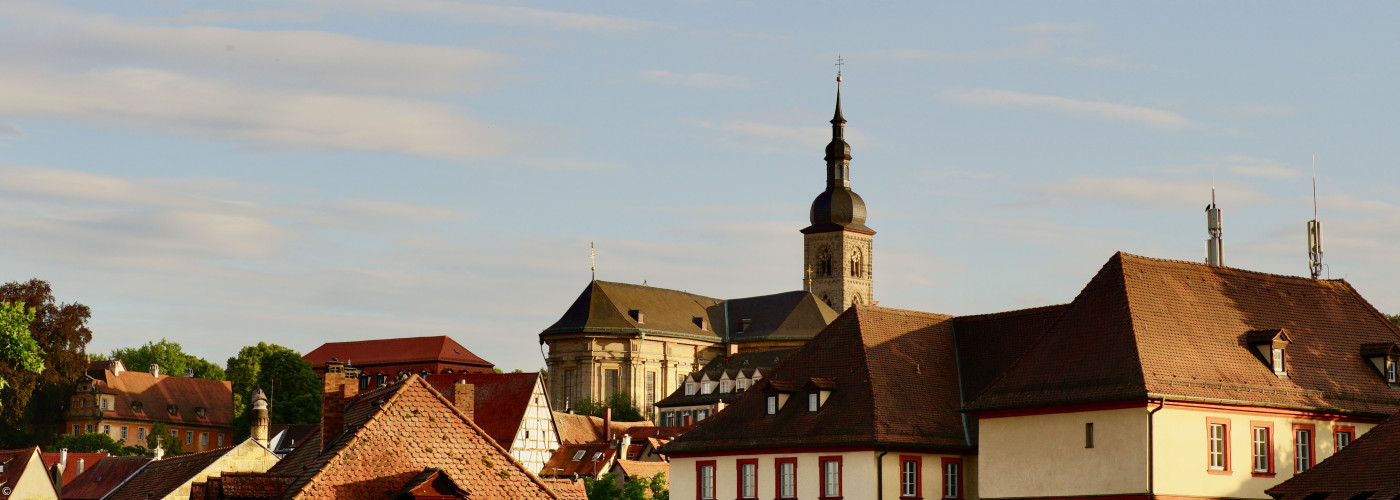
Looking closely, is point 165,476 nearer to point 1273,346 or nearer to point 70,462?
point 1273,346

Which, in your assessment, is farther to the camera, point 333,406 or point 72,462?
point 72,462

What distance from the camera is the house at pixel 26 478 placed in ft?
250

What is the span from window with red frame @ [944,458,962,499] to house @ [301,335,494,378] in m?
128

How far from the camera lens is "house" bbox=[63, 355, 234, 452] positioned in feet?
504

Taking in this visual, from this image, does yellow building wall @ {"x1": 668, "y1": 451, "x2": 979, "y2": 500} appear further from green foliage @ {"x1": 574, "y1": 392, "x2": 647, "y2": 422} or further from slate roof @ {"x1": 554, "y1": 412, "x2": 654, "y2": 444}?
green foliage @ {"x1": 574, "y1": 392, "x2": 647, "y2": 422}

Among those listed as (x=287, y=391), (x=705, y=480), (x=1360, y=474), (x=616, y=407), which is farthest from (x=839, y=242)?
(x=1360, y=474)

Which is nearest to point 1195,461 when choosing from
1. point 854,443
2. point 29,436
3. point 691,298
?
point 854,443

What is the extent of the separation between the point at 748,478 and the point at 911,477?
4.94 m

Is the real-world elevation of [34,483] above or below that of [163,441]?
Result: below

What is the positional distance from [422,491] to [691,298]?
523ft

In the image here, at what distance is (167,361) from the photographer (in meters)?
193

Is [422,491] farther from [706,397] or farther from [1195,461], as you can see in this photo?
[706,397]

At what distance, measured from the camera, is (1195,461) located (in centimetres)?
4591

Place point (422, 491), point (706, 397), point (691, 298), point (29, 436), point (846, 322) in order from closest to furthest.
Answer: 1. point (422, 491)
2. point (846, 322)
3. point (29, 436)
4. point (706, 397)
5. point (691, 298)
